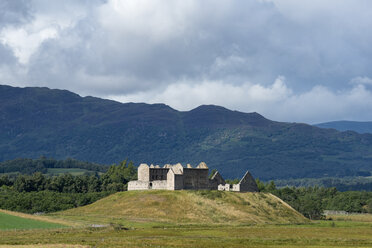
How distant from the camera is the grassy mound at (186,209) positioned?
152m

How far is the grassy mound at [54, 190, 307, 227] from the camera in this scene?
152 m

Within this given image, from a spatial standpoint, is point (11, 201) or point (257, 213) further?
point (11, 201)

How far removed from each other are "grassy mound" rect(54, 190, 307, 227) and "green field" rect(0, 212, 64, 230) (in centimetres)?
1500

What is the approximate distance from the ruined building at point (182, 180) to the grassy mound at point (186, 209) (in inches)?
174

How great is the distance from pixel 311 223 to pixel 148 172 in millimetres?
53722

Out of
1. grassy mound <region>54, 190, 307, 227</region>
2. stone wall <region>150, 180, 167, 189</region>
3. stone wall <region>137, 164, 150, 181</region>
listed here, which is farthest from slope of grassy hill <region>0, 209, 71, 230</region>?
stone wall <region>137, 164, 150, 181</region>

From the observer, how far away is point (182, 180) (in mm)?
173750

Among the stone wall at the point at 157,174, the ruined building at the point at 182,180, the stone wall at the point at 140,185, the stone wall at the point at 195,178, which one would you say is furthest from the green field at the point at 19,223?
the stone wall at the point at 157,174

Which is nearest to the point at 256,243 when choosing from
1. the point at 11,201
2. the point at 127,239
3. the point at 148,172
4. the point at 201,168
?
the point at 127,239

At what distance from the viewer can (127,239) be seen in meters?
109

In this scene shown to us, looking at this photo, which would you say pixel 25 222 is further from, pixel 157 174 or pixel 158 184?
pixel 157 174

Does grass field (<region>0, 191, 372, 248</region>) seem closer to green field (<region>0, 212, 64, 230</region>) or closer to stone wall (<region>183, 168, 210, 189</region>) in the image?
green field (<region>0, 212, 64, 230</region>)

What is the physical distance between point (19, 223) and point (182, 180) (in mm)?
Result: 56264

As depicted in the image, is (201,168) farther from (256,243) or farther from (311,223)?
(256,243)
